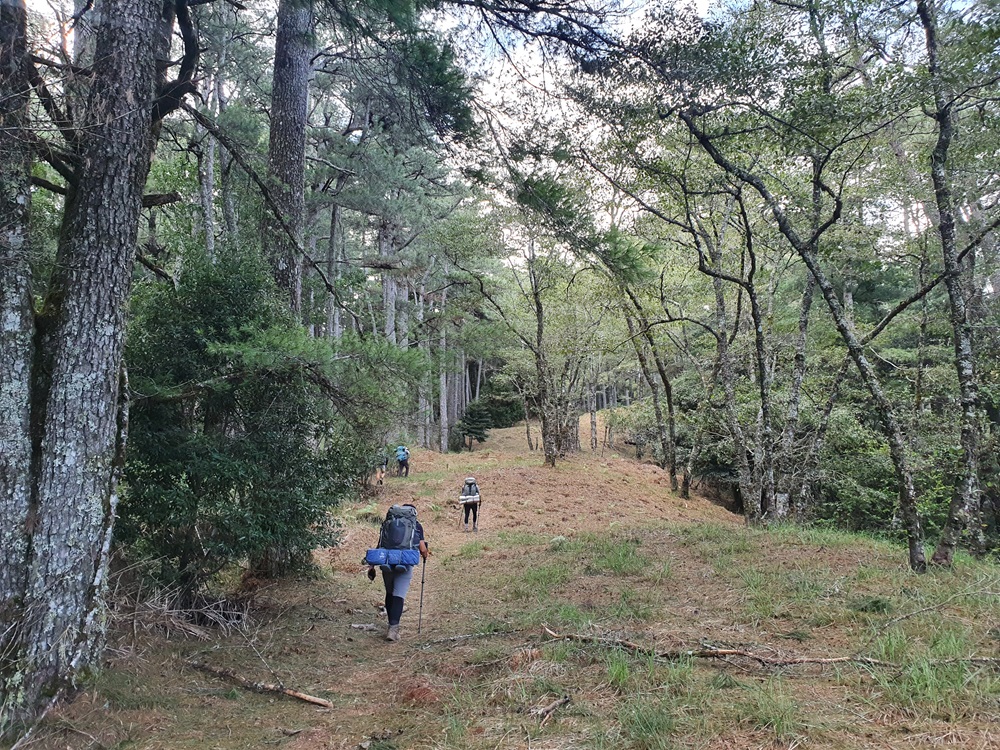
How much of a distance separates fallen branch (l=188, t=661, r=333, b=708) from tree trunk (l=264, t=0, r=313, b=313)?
168 inches

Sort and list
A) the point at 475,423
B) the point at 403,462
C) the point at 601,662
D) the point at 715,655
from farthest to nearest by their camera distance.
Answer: the point at 475,423
the point at 403,462
the point at 601,662
the point at 715,655

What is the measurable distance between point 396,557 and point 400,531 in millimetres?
274

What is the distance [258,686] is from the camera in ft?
13.8

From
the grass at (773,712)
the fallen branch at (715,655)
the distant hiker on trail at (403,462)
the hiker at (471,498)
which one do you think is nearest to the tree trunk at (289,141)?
the fallen branch at (715,655)

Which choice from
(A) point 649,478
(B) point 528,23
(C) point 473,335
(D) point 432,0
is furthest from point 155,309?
(A) point 649,478

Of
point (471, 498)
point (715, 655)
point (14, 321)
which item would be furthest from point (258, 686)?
point (471, 498)

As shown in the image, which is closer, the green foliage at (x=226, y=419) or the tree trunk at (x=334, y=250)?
the green foliage at (x=226, y=419)

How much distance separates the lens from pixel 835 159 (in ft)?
27.1

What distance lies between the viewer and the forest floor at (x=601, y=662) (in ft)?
9.40

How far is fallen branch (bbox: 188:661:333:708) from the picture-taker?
405 cm

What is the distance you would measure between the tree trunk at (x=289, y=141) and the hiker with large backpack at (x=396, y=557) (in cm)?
326

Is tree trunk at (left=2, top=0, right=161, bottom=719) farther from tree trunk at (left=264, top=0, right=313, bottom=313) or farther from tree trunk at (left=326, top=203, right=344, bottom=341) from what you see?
tree trunk at (left=326, top=203, right=344, bottom=341)

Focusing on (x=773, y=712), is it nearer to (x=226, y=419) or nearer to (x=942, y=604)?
(x=942, y=604)

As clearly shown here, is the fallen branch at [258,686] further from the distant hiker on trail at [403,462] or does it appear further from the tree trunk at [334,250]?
the distant hiker on trail at [403,462]
